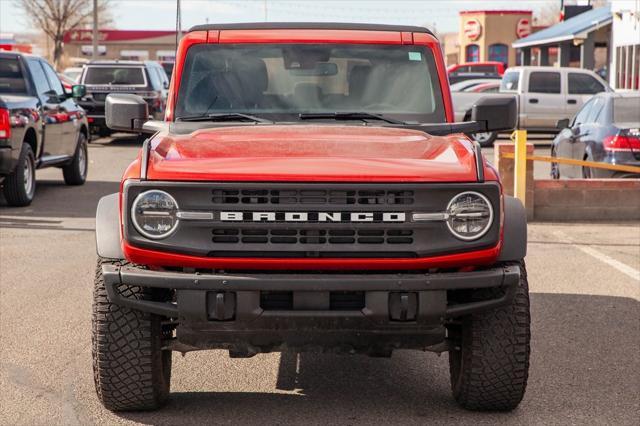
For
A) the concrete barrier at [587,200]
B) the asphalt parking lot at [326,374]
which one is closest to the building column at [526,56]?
the concrete barrier at [587,200]

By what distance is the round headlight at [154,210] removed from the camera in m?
5.05

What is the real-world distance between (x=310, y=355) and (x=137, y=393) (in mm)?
1674

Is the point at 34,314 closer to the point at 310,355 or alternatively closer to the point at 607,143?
the point at 310,355

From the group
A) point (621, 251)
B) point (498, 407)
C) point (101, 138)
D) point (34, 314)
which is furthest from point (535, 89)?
point (498, 407)

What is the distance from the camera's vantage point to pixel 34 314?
8.05m

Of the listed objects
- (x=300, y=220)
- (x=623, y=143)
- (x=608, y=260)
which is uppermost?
(x=300, y=220)

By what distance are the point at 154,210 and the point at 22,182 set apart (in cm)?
956

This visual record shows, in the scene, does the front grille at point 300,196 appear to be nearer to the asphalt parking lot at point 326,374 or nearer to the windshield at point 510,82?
the asphalt parking lot at point 326,374

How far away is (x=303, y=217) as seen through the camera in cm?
499

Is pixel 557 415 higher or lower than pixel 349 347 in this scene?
lower

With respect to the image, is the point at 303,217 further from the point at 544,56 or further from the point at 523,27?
the point at 523,27

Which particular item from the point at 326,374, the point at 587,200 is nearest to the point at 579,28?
the point at 587,200

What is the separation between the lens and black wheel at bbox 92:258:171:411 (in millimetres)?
5305

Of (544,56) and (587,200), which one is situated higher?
(544,56)
